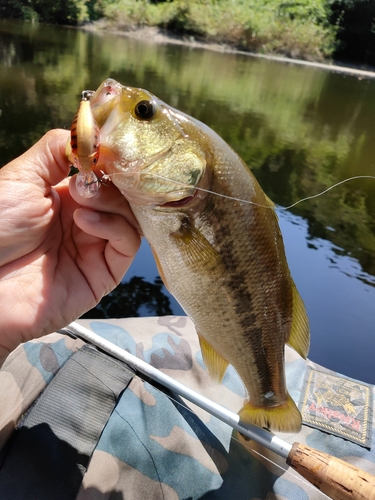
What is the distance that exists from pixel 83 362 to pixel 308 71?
3335 centimetres

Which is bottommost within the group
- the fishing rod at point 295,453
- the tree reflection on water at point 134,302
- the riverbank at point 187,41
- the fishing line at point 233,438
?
the riverbank at point 187,41

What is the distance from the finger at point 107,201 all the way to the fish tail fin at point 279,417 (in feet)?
3.71

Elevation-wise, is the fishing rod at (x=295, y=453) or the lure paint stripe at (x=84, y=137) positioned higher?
the lure paint stripe at (x=84, y=137)

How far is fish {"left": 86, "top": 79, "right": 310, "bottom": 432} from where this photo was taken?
1.49m

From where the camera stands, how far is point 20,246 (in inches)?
70.7

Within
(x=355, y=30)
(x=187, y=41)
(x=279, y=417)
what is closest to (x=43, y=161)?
(x=279, y=417)

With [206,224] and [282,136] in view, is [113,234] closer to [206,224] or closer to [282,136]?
[206,224]

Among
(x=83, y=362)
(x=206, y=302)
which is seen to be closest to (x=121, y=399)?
(x=83, y=362)

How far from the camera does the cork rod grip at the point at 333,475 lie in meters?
1.76

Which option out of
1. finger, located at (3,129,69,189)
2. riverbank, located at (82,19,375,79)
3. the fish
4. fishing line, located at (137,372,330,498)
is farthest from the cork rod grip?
riverbank, located at (82,19,375,79)

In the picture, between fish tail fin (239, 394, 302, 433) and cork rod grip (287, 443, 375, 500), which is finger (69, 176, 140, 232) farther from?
cork rod grip (287, 443, 375, 500)

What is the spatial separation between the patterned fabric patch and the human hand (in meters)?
1.42

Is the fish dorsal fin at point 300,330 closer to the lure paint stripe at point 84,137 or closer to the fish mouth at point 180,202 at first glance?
the fish mouth at point 180,202

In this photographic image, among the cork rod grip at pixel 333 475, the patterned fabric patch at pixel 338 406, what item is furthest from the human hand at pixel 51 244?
the patterned fabric patch at pixel 338 406
